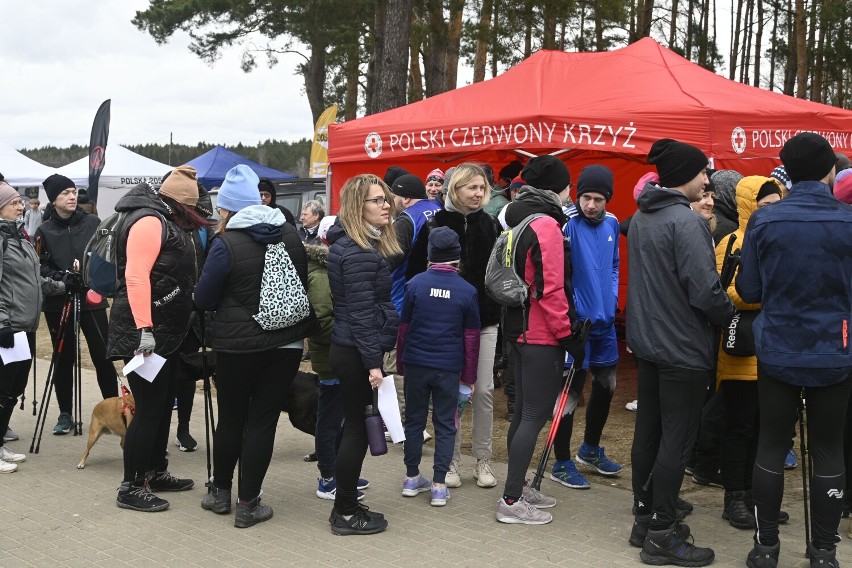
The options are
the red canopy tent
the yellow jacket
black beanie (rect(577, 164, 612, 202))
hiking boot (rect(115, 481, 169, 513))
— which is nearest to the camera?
the yellow jacket

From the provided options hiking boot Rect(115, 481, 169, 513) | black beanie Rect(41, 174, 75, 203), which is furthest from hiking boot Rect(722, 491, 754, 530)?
black beanie Rect(41, 174, 75, 203)

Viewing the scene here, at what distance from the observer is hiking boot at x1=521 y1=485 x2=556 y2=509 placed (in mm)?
5250

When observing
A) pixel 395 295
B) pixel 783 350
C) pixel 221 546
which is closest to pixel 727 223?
pixel 783 350

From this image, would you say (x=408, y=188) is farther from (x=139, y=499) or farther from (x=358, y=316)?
(x=139, y=499)

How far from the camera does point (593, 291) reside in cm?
557

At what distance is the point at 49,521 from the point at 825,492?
12.9ft

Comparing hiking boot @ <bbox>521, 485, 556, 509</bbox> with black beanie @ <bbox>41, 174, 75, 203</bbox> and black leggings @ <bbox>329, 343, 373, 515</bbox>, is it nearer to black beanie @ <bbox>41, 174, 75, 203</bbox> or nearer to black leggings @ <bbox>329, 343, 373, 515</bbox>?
black leggings @ <bbox>329, 343, 373, 515</bbox>

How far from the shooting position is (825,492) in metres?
4.15

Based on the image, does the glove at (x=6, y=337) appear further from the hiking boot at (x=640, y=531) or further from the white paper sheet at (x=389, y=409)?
the hiking boot at (x=640, y=531)

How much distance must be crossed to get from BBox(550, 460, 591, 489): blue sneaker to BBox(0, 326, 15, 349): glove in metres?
3.50

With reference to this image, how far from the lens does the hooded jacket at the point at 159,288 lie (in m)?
5.24

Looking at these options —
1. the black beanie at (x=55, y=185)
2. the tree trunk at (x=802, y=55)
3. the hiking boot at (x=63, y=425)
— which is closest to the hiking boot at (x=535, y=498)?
the hiking boot at (x=63, y=425)

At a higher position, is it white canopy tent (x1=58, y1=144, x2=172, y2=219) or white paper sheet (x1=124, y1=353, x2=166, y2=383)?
white canopy tent (x1=58, y1=144, x2=172, y2=219)

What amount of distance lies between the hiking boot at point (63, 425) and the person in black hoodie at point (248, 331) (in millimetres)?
2770
